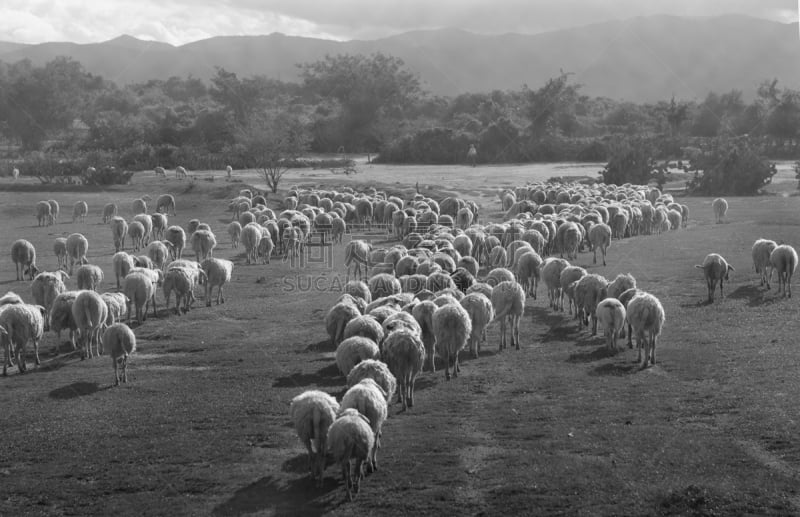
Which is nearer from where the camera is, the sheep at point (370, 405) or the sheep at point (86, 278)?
the sheep at point (370, 405)

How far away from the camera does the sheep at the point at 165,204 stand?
5334cm

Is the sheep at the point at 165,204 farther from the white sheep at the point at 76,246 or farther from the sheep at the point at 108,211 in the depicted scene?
Result: the white sheep at the point at 76,246

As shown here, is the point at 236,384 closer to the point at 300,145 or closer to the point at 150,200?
the point at 150,200

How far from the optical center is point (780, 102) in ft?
326

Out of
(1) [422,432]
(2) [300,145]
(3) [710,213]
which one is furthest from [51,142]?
(1) [422,432]

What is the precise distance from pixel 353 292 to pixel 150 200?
128 ft

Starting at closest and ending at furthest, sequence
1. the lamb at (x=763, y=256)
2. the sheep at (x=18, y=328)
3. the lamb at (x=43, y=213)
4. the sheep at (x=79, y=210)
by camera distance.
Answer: the sheep at (x=18, y=328) → the lamb at (x=763, y=256) → the lamb at (x=43, y=213) → the sheep at (x=79, y=210)

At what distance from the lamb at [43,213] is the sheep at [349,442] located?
41884 millimetres

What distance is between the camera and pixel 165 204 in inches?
2130

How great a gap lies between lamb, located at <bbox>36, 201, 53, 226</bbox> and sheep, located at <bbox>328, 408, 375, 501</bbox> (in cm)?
4188

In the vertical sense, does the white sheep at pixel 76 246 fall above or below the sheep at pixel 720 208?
below

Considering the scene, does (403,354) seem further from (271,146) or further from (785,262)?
(271,146)

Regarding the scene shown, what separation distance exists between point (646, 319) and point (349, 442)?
9352 millimetres

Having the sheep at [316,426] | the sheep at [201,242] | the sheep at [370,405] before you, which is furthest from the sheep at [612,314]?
the sheep at [201,242]
